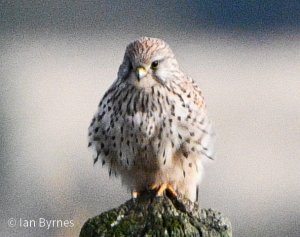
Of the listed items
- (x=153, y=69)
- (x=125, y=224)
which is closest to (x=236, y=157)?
(x=153, y=69)

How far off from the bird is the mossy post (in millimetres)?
979

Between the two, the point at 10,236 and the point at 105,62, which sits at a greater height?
the point at 105,62

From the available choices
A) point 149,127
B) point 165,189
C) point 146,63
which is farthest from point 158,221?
point 146,63

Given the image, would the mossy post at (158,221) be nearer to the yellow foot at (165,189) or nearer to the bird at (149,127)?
the yellow foot at (165,189)

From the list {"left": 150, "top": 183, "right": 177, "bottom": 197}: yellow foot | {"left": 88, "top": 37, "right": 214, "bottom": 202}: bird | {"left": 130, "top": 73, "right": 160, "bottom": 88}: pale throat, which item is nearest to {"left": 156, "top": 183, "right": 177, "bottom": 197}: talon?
{"left": 150, "top": 183, "right": 177, "bottom": 197}: yellow foot

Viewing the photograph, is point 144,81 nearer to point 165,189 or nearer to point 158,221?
point 165,189

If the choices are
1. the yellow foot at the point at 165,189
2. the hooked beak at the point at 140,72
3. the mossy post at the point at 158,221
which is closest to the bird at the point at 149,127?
the hooked beak at the point at 140,72

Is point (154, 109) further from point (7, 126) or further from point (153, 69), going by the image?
point (7, 126)

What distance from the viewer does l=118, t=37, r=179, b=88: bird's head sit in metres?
4.39

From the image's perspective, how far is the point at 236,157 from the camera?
6.68 meters

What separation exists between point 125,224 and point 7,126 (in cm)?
395

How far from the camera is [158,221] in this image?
3.27 meters

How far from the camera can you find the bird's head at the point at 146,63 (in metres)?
4.39

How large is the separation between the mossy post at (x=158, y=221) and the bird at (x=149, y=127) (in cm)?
98
